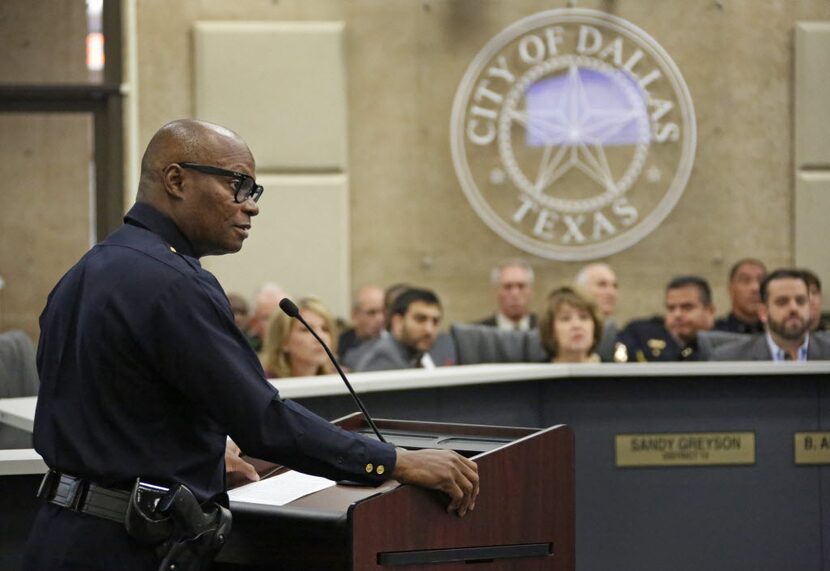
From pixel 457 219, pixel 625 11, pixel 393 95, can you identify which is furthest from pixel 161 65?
pixel 625 11

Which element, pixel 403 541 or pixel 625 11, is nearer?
pixel 403 541

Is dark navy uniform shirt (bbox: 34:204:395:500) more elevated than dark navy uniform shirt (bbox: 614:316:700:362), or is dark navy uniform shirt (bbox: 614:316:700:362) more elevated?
dark navy uniform shirt (bbox: 34:204:395:500)

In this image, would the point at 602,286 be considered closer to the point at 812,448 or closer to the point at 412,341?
the point at 412,341

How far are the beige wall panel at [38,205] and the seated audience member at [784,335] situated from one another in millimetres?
4198

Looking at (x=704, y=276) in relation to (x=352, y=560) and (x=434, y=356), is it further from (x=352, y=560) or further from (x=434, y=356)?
(x=352, y=560)

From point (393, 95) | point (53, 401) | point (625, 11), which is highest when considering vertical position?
point (625, 11)

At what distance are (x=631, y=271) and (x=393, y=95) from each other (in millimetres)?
1800

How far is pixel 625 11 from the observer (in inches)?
323

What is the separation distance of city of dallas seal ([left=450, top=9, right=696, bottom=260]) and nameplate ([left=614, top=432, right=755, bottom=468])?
4101 mm

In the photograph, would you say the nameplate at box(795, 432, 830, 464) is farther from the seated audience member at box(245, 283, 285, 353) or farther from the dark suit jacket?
the seated audience member at box(245, 283, 285, 353)

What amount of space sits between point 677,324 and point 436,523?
4292 millimetres

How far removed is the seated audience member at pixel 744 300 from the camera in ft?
22.4

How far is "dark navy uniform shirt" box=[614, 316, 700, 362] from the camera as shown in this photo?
573cm

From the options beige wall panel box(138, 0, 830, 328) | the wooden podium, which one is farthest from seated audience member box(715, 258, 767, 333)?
the wooden podium
